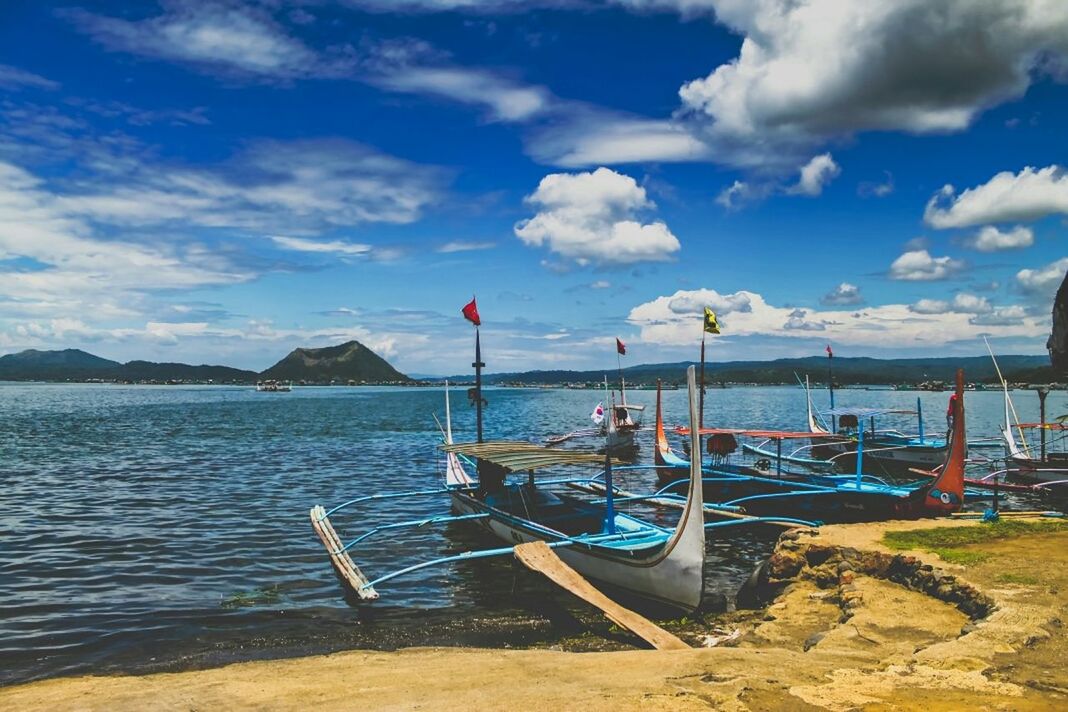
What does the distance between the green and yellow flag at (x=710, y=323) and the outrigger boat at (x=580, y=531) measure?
58.9 ft

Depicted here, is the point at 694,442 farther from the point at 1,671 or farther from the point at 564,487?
the point at 564,487

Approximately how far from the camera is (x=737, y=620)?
1353cm

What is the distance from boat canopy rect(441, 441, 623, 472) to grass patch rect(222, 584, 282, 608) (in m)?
6.25

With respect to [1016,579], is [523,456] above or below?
above

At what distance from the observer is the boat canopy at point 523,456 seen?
16969 mm

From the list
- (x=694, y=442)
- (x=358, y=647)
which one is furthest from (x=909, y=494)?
(x=358, y=647)

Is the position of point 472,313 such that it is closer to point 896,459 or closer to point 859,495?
point 859,495

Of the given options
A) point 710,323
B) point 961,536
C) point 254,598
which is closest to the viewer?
point 961,536

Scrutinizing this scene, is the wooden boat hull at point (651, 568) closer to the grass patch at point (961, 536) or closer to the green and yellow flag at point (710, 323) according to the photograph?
the grass patch at point (961, 536)

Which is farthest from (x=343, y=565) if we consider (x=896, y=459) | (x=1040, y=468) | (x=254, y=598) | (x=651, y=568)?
(x=896, y=459)

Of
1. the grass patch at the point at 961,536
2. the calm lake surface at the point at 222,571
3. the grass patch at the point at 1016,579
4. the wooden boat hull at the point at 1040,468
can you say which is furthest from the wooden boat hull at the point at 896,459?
the grass patch at the point at 1016,579

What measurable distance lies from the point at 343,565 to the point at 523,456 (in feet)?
17.9

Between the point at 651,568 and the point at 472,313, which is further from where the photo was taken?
A: the point at 472,313

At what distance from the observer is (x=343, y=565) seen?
1684 cm
